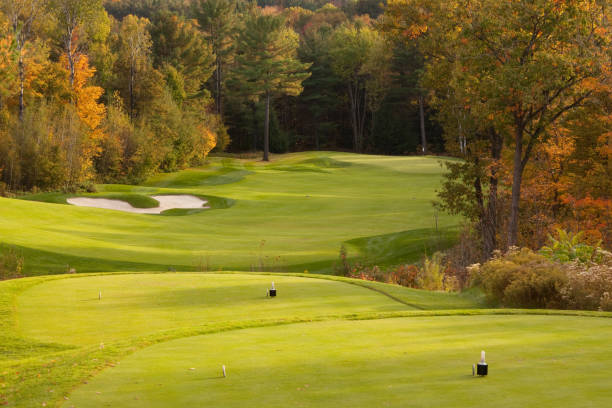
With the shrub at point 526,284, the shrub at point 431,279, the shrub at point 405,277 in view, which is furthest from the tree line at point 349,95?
the shrub at point 526,284

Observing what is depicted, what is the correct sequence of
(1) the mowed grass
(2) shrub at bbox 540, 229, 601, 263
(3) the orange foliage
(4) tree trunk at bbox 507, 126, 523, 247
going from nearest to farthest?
(2) shrub at bbox 540, 229, 601, 263 < (4) tree trunk at bbox 507, 126, 523, 247 < (1) the mowed grass < (3) the orange foliage

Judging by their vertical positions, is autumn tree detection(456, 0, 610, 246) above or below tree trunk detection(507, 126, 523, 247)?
above

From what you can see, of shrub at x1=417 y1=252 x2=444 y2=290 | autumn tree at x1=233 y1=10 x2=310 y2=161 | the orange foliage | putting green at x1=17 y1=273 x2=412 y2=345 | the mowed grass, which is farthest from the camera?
autumn tree at x1=233 y1=10 x2=310 y2=161

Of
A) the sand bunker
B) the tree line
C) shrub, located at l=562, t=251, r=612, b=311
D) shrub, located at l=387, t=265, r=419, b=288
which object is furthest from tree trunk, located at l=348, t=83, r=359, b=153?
shrub, located at l=562, t=251, r=612, b=311

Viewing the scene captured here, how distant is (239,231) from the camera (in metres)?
29.5

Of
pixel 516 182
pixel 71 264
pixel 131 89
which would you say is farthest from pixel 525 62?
pixel 131 89

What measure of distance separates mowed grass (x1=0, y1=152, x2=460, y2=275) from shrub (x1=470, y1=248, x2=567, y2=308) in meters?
9.30

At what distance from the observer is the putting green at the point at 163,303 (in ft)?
33.1

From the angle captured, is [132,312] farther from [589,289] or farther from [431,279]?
[431,279]

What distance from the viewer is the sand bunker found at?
117ft

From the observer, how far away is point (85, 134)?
44.0 m

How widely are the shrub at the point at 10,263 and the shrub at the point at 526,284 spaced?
1269 cm

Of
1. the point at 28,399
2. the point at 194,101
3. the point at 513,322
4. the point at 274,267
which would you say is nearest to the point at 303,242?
the point at 274,267

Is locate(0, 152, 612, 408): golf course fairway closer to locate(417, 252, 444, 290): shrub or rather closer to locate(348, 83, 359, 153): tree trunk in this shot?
locate(417, 252, 444, 290): shrub
